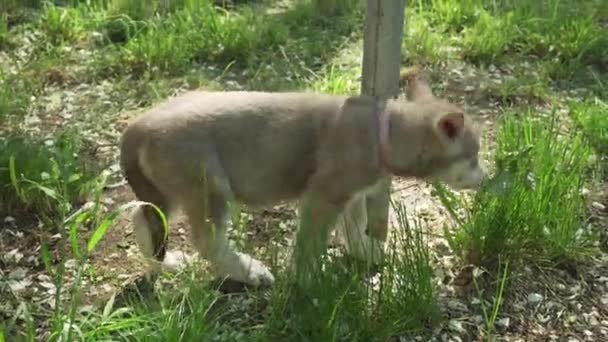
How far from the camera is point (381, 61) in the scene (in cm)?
329

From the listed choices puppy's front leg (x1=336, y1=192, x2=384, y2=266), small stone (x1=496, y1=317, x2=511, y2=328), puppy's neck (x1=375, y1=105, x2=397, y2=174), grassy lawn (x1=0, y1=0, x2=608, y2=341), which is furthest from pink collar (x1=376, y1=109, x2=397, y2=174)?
small stone (x1=496, y1=317, x2=511, y2=328)

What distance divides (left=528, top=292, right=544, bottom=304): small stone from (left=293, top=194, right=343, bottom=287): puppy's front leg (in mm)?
725

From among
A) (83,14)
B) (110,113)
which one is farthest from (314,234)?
(83,14)

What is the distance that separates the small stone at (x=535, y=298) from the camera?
3.26 m

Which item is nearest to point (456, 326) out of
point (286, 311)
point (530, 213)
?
point (530, 213)

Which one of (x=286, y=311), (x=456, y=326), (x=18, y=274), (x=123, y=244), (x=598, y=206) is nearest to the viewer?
(x=286, y=311)

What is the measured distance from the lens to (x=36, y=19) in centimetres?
543

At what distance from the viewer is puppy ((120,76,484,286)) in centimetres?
312

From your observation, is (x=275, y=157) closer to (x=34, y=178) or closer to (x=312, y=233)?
(x=312, y=233)

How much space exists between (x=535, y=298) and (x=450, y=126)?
0.67 meters

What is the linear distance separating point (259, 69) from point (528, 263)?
204cm

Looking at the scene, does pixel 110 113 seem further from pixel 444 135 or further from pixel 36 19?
pixel 444 135

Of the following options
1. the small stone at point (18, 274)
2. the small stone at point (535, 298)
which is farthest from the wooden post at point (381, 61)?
the small stone at point (18, 274)

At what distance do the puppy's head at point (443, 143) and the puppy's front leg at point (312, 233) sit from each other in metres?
0.32
